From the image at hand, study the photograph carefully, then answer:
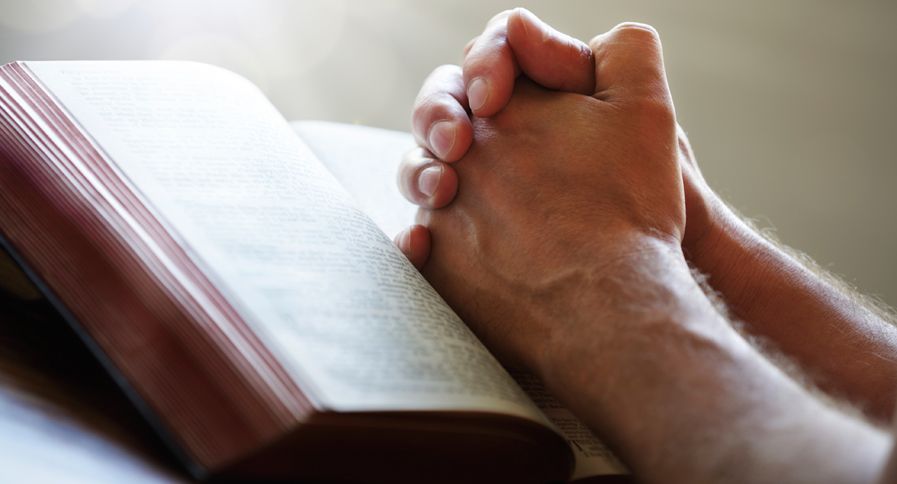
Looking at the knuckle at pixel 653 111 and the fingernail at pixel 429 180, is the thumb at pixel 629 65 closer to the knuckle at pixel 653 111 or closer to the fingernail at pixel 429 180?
the knuckle at pixel 653 111

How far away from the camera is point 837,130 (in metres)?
1.38

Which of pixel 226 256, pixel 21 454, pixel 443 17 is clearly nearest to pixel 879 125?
pixel 443 17

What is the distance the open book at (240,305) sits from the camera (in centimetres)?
37

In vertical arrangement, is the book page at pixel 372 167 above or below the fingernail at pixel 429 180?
below

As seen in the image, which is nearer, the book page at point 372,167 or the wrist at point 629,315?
the wrist at point 629,315

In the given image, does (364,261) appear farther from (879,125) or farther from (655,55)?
(879,125)

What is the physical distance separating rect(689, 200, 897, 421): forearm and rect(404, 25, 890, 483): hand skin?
0.45 feet

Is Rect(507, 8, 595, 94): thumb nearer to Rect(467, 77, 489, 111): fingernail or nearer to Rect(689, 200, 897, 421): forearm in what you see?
Rect(467, 77, 489, 111): fingernail

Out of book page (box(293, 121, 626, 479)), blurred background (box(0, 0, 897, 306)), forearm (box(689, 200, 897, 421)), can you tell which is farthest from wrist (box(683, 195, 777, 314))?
blurred background (box(0, 0, 897, 306))

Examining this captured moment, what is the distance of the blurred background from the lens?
1355mm

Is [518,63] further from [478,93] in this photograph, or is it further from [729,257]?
[729,257]

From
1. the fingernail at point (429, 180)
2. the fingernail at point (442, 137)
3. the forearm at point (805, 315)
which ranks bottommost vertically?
the forearm at point (805, 315)

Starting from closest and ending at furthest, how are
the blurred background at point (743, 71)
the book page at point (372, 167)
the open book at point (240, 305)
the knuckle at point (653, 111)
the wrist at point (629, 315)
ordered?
1. the open book at point (240, 305)
2. the wrist at point (629, 315)
3. the knuckle at point (653, 111)
4. the book page at point (372, 167)
5. the blurred background at point (743, 71)

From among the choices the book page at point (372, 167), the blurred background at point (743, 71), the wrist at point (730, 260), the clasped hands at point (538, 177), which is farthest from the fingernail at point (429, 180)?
the blurred background at point (743, 71)
